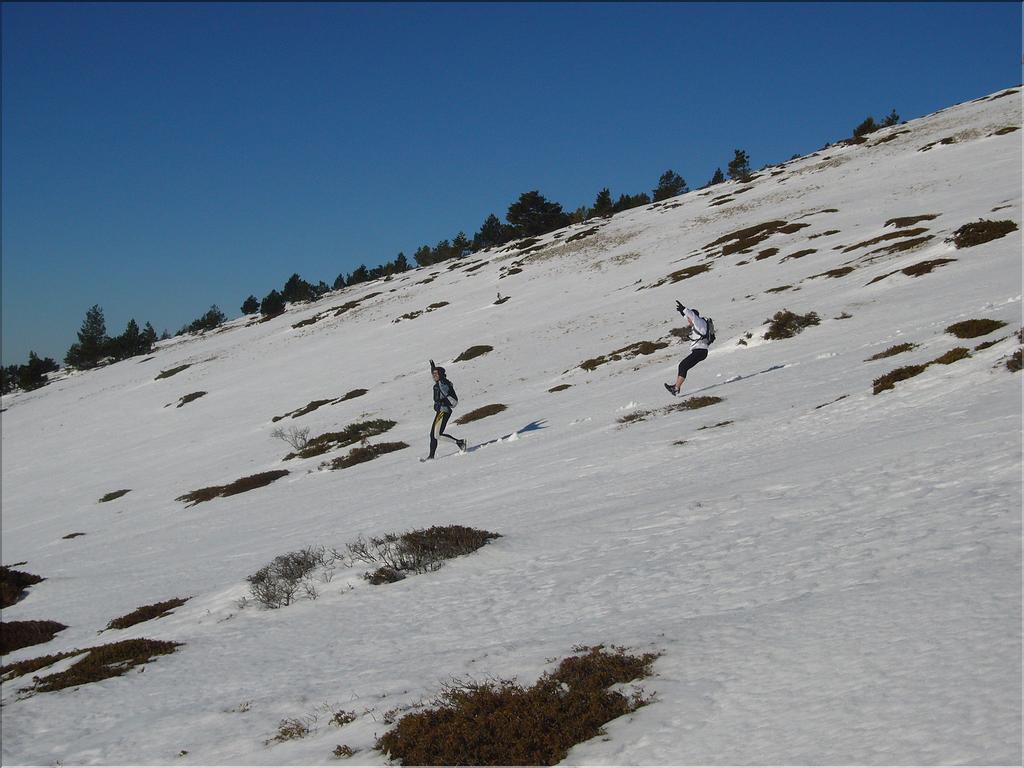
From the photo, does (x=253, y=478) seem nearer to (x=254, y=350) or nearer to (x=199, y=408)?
(x=199, y=408)

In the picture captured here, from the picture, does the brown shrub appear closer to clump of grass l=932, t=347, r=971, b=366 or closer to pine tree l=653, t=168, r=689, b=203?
clump of grass l=932, t=347, r=971, b=366

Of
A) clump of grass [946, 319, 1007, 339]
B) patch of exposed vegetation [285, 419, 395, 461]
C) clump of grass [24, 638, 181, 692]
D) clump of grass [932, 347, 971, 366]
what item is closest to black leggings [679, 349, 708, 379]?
clump of grass [946, 319, 1007, 339]

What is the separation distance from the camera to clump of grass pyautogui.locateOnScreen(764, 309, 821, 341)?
26.0m

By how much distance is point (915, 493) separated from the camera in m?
8.48

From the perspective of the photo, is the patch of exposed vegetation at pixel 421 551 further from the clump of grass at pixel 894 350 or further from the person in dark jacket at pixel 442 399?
the clump of grass at pixel 894 350

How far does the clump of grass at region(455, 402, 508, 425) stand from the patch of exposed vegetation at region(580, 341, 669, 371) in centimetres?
510

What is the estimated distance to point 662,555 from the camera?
29.5 feet

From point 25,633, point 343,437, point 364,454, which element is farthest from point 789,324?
point 25,633

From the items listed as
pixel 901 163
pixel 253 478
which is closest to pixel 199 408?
pixel 253 478

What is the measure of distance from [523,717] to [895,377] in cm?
1165

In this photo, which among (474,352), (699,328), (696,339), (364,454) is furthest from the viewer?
(474,352)

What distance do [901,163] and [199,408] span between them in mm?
61854

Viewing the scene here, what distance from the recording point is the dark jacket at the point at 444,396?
69.4ft

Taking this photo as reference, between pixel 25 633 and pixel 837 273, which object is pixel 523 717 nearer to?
pixel 25 633
